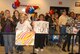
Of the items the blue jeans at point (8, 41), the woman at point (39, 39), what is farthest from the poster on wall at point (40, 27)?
the woman at point (39, 39)

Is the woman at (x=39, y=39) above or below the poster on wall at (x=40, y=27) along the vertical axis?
below

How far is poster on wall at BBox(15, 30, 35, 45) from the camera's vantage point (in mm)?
6695

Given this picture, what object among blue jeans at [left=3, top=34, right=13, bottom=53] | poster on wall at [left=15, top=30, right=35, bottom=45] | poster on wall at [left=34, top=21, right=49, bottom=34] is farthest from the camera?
blue jeans at [left=3, top=34, right=13, bottom=53]

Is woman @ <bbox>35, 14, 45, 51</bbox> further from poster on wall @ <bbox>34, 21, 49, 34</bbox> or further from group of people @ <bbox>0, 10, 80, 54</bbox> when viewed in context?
poster on wall @ <bbox>34, 21, 49, 34</bbox>

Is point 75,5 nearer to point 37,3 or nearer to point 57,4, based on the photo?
point 57,4

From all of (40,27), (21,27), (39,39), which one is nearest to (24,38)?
(40,27)

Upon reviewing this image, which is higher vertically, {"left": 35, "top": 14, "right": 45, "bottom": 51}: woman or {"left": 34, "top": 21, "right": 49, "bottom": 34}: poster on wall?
{"left": 34, "top": 21, "right": 49, "bottom": 34}: poster on wall

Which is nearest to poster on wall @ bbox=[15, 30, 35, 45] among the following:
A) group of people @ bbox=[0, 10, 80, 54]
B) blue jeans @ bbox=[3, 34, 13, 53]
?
group of people @ bbox=[0, 10, 80, 54]

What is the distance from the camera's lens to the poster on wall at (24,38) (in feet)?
22.0

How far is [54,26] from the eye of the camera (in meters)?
11.0

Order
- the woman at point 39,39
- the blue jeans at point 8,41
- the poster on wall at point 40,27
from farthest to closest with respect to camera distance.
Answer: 1. the woman at point 39,39
2. the blue jeans at point 8,41
3. the poster on wall at point 40,27

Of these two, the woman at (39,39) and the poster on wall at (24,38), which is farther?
the woman at (39,39)

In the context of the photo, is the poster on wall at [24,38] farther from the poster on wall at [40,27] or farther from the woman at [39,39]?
the woman at [39,39]

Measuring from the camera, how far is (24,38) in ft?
22.0
